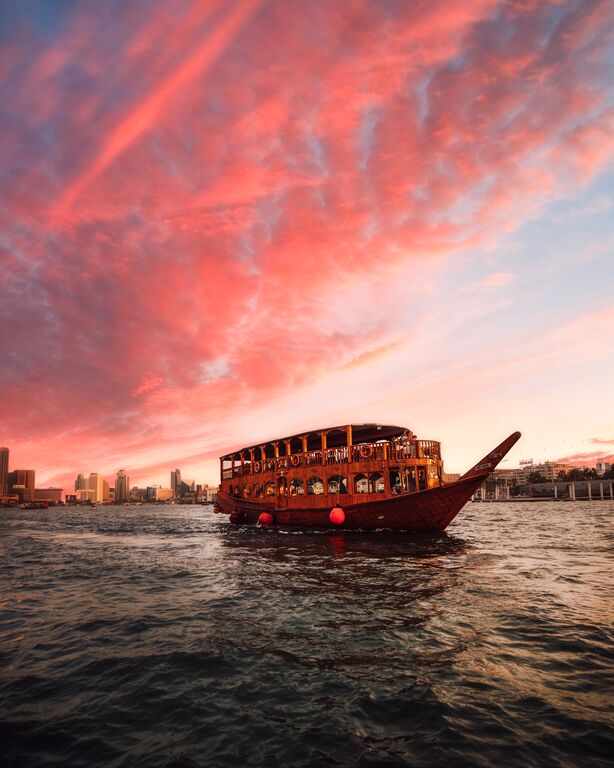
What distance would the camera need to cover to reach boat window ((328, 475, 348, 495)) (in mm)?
31406

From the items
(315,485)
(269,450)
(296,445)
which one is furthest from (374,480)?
(269,450)

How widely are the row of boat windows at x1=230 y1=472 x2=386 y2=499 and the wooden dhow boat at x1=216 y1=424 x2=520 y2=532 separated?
2.6 inches

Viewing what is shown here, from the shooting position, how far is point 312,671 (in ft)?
23.5

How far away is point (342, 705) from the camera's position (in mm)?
6066

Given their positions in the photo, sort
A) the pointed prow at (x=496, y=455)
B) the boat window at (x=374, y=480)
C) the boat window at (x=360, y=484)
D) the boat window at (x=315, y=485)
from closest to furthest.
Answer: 1. the pointed prow at (x=496, y=455)
2. the boat window at (x=374, y=480)
3. the boat window at (x=360, y=484)
4. the boat window at (x=315, y=485)

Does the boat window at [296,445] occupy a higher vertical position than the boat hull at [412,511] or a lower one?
higher

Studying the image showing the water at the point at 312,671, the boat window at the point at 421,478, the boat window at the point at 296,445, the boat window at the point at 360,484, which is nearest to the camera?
the water at the point at 312,671

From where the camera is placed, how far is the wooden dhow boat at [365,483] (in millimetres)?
25297

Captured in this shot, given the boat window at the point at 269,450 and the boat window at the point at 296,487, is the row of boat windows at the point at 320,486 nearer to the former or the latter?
the boat window at the point at 296,487

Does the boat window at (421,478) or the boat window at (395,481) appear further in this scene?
the boat window at (395,481)

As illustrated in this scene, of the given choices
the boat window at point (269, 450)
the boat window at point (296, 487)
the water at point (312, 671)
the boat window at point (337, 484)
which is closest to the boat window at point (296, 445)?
the boat window at point (269, 450)

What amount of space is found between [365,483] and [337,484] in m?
2.55

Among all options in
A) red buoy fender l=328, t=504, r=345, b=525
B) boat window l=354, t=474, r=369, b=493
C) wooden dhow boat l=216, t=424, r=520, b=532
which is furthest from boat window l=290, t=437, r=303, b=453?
red buoy fender l=328, t=504, r=345, b=525

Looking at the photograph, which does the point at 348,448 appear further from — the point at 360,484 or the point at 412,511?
the point at 412,511
